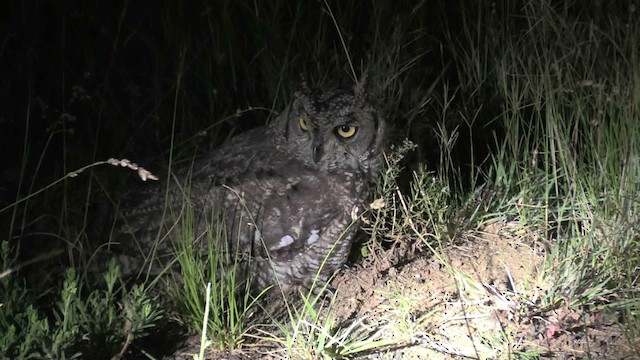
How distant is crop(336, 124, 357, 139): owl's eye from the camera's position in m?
2.86

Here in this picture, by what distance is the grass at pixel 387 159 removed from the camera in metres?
2.42

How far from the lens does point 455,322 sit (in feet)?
8.29

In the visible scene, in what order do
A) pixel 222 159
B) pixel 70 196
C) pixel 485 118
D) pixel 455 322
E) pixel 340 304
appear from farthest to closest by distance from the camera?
pixel 485 118 < pixel 70 196 < pixel 222 159 < pixel 340 304 < pixel 455 322

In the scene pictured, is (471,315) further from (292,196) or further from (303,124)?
(303,124)

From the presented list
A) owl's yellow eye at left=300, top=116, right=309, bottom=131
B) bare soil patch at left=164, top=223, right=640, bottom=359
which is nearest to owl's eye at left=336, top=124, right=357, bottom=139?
owl's yellow eye at left=300, top=116, right=309, bottom=131

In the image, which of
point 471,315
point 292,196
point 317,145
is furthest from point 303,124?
point 471,315

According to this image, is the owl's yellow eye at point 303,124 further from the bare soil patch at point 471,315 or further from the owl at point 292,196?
the bare soil patch at point 471,315

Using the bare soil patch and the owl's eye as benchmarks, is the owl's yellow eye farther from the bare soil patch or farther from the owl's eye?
the bare soil patch

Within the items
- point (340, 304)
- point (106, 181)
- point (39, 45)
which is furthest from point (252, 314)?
point (39, 45)

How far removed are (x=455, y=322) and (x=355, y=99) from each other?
36.6 inches

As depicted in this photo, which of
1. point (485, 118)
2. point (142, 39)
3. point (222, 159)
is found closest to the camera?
point (222, 159)

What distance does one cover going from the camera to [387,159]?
9.65 ft

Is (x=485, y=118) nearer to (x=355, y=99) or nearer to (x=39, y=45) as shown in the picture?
(x=355, y=99)

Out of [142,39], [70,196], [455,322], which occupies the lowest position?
[455,322]
